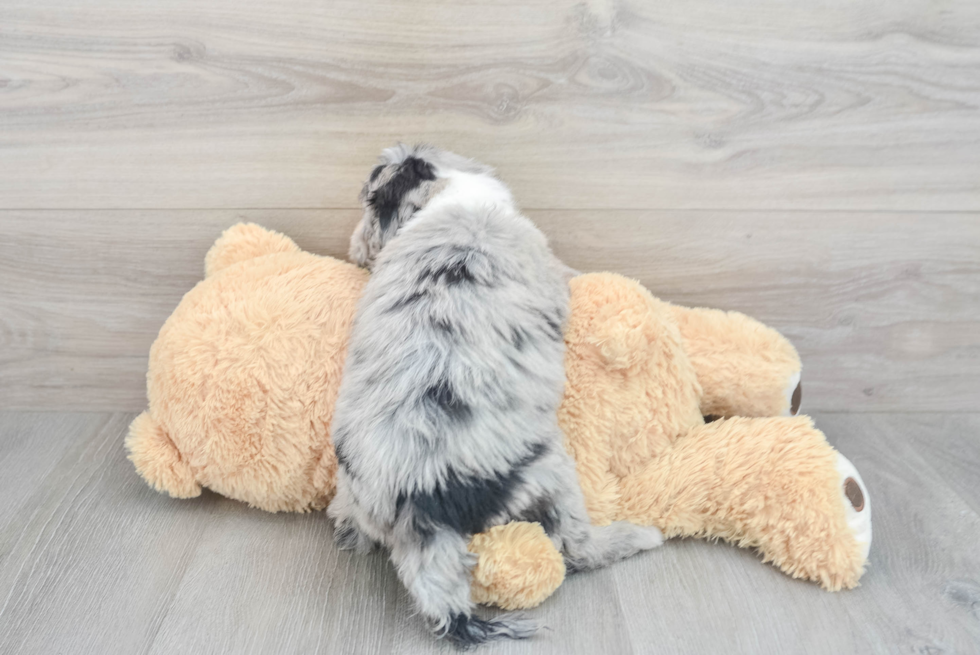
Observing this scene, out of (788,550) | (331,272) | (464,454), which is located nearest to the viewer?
(464,454)

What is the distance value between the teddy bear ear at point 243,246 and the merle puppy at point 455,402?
24cm

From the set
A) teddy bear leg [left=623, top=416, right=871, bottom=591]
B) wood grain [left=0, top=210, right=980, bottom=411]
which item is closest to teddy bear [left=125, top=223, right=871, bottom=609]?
teddy bear leg [left=623, top=416, right=871, bottom=591]

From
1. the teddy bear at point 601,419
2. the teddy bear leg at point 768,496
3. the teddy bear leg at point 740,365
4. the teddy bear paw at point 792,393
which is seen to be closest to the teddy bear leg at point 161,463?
the teddy bear at point 601,419

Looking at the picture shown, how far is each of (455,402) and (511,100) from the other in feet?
1.49

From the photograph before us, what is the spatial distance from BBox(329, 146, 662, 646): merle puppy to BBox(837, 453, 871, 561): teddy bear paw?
252 mm

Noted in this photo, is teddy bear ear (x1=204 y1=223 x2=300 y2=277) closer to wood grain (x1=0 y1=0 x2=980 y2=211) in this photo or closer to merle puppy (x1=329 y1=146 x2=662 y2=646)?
wood grain (x1=0 y1=0 x2=980 y2=211)

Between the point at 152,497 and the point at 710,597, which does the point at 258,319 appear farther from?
the point at 710,597

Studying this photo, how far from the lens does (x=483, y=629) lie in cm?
72

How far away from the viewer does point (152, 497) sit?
96 centimetres

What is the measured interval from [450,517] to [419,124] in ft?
1.76

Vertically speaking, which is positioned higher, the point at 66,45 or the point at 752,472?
the point at 66,45

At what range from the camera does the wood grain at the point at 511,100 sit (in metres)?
0.92

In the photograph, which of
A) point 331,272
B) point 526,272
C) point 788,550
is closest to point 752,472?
point 788,550

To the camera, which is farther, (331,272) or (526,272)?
(331,272)
